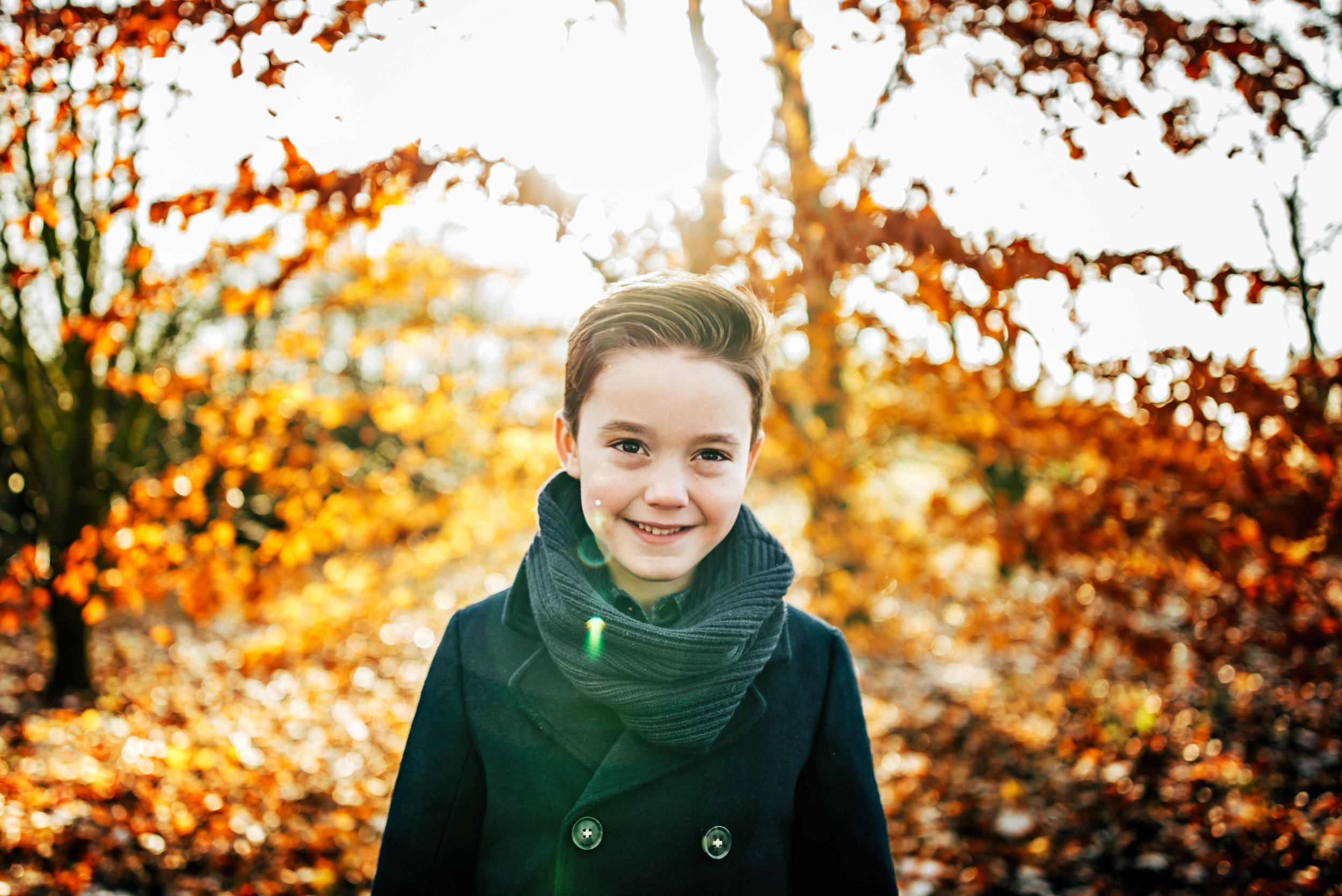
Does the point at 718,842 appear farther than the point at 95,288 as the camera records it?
No

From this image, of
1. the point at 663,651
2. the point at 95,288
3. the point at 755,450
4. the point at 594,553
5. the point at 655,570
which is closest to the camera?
the point at 663,651

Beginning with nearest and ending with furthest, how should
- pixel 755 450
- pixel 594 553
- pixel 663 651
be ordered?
1. pixel 663 651
2. pixel 594 553
3. pixel 755 450

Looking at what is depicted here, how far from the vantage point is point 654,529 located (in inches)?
54.9

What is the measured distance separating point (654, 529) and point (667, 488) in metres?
0.11

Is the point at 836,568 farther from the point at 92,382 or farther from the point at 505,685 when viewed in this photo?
the point at 92,382

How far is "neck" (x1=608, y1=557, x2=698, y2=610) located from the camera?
150cm

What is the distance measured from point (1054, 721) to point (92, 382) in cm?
855

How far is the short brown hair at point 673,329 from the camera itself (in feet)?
4.55

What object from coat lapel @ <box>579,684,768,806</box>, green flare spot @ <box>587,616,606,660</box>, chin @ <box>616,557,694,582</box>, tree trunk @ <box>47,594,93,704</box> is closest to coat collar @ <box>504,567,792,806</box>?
coat lapel @ <box>579,684,768,806</box>

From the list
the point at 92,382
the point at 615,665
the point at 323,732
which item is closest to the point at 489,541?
the point at 323,732

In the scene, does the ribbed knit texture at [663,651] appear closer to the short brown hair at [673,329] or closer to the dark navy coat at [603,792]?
the dark navy coat at [603,792]

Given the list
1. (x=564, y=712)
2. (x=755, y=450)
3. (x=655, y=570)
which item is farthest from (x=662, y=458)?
(x=564, y=712)

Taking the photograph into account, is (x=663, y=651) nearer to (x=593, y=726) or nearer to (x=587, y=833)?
(x=593, y=726)

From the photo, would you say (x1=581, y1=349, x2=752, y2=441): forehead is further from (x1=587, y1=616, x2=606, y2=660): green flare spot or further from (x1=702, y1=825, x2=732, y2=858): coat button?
(x1=702, y1=825, x2=732, y2=858): coat button
